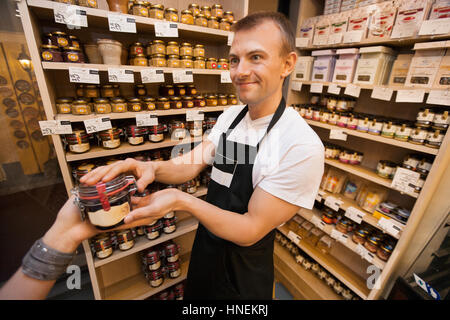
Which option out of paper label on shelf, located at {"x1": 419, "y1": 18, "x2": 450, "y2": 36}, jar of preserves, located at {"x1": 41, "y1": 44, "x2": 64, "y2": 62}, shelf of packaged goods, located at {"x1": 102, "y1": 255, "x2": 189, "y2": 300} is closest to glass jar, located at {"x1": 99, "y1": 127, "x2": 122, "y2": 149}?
jar of preserves, located at {"x1": 41, "y1": 44, "x2": 64, "y2": 62}

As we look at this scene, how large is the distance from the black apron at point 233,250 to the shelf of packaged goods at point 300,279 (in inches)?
44.0

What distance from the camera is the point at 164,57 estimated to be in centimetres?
141

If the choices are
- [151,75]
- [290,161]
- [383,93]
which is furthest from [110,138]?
[383,93]

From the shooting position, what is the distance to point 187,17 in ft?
4.66

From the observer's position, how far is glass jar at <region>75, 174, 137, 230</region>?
0.62 metres

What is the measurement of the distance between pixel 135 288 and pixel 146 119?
1533mm

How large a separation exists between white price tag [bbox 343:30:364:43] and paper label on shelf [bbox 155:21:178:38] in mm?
1268

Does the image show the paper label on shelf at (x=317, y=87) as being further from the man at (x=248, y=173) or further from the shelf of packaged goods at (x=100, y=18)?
the man at (x=248, y=173)

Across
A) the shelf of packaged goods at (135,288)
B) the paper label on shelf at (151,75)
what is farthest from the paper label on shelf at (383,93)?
the shelf of packaged goods at (135,288)

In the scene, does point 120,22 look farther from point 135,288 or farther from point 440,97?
point 135,288

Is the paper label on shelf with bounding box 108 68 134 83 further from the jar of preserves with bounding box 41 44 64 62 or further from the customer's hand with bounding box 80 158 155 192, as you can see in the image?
the customer's hand with bounding box 80 158 155 192

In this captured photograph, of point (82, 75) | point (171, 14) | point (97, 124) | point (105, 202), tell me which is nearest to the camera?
point (105, 202)

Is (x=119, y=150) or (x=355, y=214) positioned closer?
(x=119, y=150)
